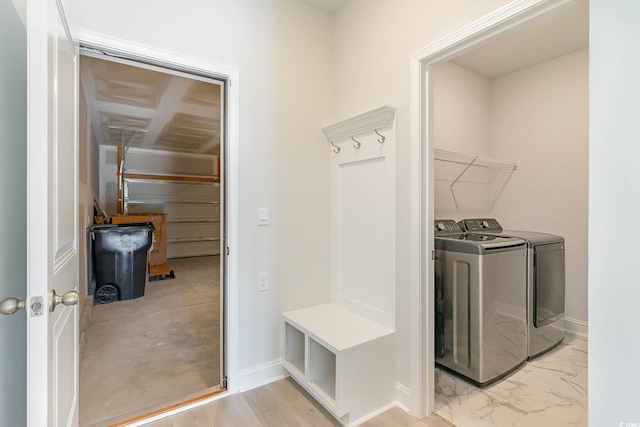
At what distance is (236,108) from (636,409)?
214cm

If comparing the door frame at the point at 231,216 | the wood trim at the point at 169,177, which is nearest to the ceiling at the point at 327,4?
the door frame at the point at 231,216

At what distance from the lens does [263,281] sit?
218 cm

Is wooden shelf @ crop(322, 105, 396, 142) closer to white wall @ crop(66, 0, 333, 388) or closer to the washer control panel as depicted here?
white wall @ crop(66, 0, 333, 388)


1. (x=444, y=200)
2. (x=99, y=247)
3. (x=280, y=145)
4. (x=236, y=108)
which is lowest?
(x=99, y=247)

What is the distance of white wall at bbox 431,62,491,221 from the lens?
303 centimetres

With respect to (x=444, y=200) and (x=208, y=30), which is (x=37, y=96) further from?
(x=444, y=200)

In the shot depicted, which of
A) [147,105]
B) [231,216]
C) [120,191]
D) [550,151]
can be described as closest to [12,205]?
[231,216]

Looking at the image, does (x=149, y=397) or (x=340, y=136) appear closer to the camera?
(x=149, y=397)

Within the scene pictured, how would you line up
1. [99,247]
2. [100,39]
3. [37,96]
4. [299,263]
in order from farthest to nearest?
[99,247] < [299,263] < [100,39] < [37,96]

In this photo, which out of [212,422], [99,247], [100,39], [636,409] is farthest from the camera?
[99,247]

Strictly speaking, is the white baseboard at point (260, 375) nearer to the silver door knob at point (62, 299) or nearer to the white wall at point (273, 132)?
the white wall at point (273, 132)

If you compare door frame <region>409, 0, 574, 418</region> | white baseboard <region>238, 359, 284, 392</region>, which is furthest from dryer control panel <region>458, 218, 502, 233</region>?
white baseboard <region>238, 359, 284, 392</region>

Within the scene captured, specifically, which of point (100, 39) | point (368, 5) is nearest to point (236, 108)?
point (100, 39)

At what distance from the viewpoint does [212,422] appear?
1.76 meters
